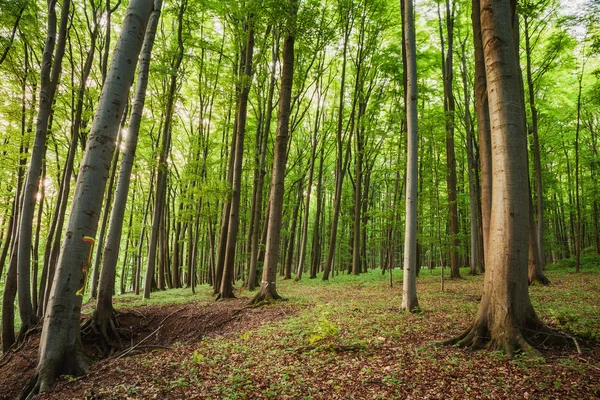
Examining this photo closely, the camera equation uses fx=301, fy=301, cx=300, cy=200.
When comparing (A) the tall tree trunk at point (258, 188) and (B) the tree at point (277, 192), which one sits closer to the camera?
(B) the tree at point (277, 192)

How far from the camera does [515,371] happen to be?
347 cm

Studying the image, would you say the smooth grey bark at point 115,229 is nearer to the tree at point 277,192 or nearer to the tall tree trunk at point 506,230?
the tree at point 277,192

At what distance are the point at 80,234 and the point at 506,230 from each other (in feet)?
19.1

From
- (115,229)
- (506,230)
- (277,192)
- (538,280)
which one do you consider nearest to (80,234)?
(115,229)

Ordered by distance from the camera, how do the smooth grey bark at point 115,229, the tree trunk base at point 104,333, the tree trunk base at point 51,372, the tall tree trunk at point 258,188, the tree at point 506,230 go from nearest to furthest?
the tree trunk base at point 51,372, the tree at point 506,230, the tree trunk base at point 104,333, the smooth grey bark at point 115,229, the tall tree trunk at point 258,188

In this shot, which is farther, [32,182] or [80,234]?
[32,182]

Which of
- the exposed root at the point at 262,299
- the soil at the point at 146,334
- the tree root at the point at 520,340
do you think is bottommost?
the soil at the point at 146,334

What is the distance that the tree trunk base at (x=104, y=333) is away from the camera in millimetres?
6984

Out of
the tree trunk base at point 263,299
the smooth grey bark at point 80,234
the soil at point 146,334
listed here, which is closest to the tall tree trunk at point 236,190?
the soil at point 146,334

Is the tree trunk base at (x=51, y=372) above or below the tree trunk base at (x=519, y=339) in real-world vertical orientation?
below

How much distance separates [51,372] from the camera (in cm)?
386

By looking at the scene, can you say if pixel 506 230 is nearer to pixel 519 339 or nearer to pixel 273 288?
pixel 519 339

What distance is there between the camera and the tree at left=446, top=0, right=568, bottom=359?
13.7ft

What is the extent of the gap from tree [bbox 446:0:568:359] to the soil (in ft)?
16.2
